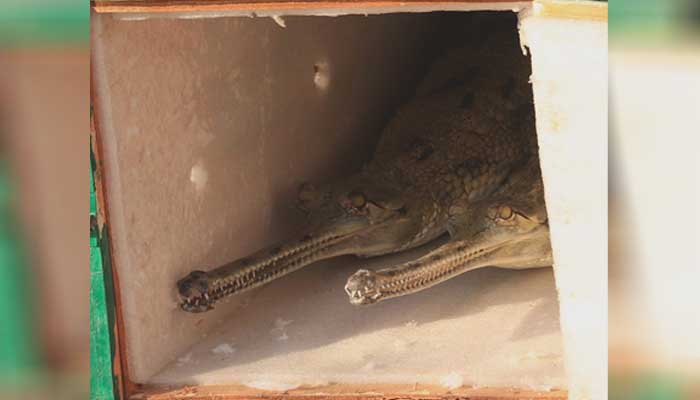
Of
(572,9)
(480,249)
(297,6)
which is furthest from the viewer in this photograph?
(480,249)

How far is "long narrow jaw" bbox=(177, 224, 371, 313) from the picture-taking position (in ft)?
6.89

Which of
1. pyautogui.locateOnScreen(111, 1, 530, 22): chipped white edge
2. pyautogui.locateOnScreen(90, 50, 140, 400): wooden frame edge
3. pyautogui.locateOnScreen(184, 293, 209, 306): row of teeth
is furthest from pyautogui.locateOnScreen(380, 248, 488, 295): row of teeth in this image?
pyautogui.locateOnScreen(111, 1, 530, 22): chipped white edge

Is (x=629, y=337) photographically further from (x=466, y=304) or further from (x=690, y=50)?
(x=466, y=304)

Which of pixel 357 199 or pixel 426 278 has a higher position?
pixel 357 199

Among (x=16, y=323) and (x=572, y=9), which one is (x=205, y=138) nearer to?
(x=16, y=323)

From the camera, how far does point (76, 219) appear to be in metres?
1.71

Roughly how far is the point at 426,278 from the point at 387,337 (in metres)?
0.15

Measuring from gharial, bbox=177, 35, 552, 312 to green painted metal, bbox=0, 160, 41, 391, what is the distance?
0.38 m

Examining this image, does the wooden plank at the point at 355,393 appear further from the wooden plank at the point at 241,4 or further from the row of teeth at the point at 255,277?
the wooden plank at the point at 241,4

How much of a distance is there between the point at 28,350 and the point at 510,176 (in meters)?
1.42

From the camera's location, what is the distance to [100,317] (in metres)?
1.88

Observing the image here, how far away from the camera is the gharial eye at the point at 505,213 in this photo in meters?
2.41

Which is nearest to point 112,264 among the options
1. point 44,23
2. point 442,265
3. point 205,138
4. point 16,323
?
point 16,323

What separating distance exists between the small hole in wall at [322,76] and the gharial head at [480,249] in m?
0.48
